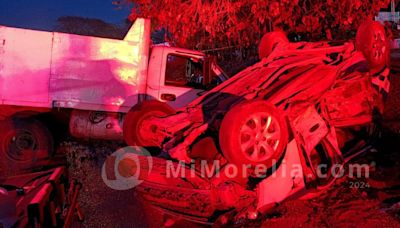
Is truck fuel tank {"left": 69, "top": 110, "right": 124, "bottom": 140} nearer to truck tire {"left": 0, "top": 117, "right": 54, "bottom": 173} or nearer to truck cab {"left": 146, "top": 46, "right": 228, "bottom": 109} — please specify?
truck tire {"left": 0, "top": 117, "right": 54, "bottom": 173}

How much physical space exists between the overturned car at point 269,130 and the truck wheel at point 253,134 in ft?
0.04

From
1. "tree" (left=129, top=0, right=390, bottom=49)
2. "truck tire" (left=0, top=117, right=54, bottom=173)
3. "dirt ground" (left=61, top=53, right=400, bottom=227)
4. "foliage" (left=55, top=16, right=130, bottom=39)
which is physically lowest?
"dirt ground" (left=61, top=53, right=400, bottom=227)

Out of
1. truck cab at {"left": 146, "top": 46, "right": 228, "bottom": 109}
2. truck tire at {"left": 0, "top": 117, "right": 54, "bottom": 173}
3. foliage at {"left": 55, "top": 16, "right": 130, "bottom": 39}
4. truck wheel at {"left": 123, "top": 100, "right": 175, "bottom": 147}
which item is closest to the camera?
truck wheel at {"left": 123, "top": 100, "right": 175, "bottom": 147}

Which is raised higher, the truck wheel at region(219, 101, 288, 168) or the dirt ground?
the truck wheel at region(219, 101, 288, 168)

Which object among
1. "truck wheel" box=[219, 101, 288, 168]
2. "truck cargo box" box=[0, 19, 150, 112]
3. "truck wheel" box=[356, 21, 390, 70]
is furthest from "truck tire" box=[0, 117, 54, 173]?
"truck wheel" box=[356, 21, 390, 70]

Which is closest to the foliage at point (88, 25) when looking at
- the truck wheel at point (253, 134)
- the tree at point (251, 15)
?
the tree at point (251, 15)

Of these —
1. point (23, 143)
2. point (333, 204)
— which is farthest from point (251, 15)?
point (333, 204)

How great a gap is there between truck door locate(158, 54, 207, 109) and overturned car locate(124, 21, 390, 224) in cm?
177

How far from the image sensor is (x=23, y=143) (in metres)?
8.52

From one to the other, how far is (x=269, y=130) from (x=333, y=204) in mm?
1119

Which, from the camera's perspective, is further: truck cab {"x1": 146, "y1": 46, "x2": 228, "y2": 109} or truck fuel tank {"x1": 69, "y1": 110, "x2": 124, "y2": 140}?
truck cab {"x1": 146, "y1": 46, "x2": 228, "y2": 109}

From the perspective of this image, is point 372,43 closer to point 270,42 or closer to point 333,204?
point 270,42

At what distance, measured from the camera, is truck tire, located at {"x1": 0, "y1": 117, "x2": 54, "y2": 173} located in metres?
8.40

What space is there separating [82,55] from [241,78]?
141 inches
